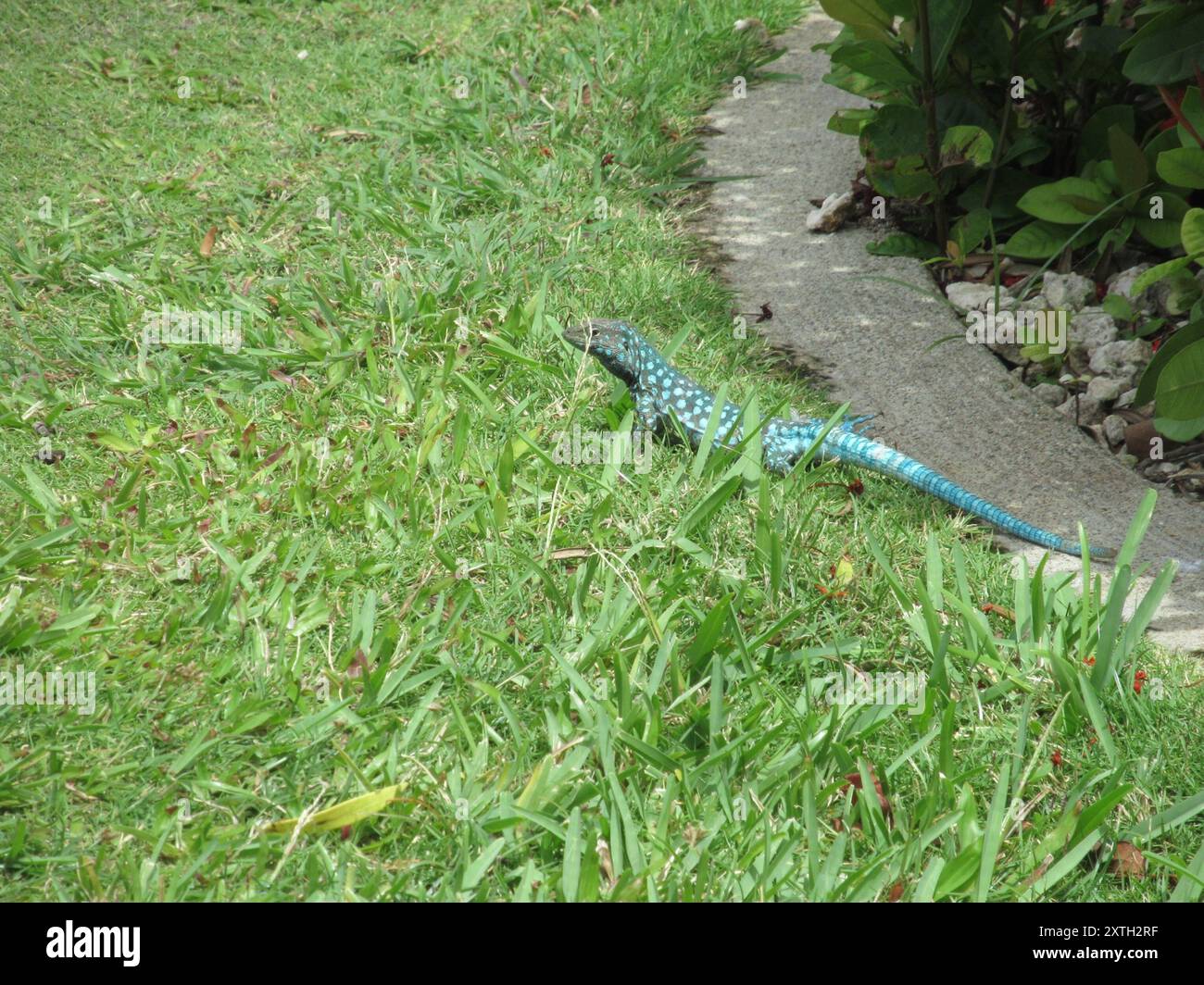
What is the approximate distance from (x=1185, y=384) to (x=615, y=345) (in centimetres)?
205

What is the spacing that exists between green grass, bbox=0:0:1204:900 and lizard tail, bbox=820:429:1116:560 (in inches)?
2.8

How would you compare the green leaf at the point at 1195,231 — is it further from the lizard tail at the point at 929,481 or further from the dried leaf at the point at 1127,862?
the dried leaf at the point at 1127,862

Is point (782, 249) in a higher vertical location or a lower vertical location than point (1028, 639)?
higher

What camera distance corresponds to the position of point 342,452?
418cm

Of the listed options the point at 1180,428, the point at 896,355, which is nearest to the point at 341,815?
the point at 1180,428

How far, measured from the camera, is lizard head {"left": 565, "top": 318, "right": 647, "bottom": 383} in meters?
4.46

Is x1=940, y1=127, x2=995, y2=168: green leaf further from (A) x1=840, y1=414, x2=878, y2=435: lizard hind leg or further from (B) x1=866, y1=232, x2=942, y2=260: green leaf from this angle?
(A) x1=840, y1=414, x2=878, y2=435: lizard hind leg

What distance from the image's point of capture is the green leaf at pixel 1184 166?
430 centimetres

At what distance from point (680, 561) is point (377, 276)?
2.35 meters

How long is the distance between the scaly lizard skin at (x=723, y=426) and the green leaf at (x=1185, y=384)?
0.59 meters
